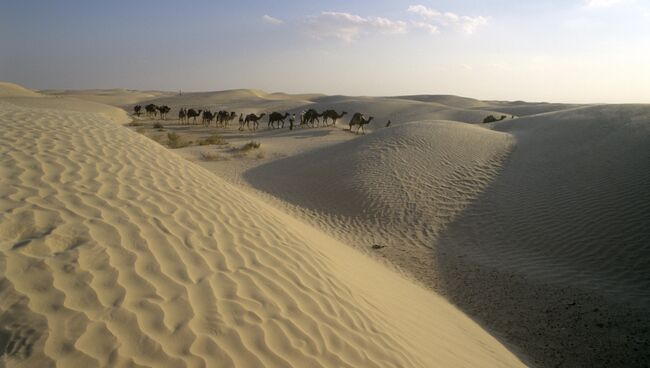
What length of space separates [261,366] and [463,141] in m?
13.7

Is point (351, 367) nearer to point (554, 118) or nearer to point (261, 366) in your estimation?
point (261, 366)

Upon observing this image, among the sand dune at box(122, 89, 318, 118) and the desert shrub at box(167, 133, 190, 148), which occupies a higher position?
the sand dune at box(122, 89, 318, 118)

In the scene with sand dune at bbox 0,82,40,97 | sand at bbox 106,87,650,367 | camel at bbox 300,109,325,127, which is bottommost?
sand at bbox 106,87,650,367

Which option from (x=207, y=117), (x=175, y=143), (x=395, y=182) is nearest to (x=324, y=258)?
(x=395, y=182)

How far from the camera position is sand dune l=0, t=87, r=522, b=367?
253 centimetres

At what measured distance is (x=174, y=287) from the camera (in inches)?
124

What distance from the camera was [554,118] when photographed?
59.1ft

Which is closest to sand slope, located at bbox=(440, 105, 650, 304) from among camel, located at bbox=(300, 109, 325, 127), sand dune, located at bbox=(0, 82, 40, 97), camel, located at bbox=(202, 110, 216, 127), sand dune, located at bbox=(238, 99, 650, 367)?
sand dune, located at bbox=(238, 99, 650, 367)

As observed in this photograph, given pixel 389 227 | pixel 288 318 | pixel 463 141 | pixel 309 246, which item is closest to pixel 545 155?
pixel 463 141

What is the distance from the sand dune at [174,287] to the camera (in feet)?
8.31

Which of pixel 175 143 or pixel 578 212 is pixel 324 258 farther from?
pixel 175 143

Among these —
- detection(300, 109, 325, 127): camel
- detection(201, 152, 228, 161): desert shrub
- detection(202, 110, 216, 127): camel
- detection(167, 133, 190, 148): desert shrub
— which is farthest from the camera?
detection(202, 110, 216, 127): camel

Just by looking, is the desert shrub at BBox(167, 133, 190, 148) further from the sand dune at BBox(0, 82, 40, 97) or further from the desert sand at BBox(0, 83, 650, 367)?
the sand dune at BBox(0, 82, 40, 97)

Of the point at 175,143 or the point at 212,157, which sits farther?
the point at 175,143
